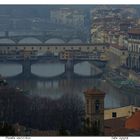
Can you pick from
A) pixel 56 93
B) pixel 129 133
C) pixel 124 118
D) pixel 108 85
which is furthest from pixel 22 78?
pixel 129 133

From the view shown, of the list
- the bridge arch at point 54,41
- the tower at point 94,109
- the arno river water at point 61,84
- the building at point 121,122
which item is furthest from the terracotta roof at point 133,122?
the bridge arch at point 54,41

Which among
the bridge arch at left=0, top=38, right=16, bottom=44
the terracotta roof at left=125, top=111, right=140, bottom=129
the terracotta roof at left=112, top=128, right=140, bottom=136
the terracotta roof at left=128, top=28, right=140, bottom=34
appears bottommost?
the terracotta roof at left=125, top=111, right=140, bottom=129

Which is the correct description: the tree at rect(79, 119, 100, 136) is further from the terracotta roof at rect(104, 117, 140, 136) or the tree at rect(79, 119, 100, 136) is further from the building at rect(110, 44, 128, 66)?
the building at rect(110, 44, 128, 66)

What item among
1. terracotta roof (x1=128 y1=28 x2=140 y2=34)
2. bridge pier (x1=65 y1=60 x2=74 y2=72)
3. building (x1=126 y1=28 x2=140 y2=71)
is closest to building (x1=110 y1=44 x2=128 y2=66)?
building (x1=126 y1=28 x2=140 y2=71)

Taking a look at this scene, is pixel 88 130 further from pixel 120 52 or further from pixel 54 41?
pixel 54 41

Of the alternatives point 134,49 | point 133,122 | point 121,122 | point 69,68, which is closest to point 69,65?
point 69,68

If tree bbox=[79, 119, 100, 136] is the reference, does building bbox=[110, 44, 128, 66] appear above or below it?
above
